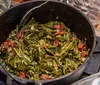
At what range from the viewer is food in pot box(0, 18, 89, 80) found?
1.20 m

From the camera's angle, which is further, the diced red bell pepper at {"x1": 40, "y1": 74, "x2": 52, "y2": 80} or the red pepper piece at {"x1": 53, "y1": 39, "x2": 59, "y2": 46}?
the red pepper piece at {"x1": 53, "y1": 39, "x2": 59, "y2": 46}

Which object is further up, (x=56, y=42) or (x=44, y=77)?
(x=56, y=42)

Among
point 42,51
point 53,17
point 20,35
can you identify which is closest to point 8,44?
point 20,35

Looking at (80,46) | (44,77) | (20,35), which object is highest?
(20,35)

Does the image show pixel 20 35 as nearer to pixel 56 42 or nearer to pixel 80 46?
pixel 56 42

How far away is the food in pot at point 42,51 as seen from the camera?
1.20 meters

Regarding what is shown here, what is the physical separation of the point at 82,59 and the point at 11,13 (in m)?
0.42

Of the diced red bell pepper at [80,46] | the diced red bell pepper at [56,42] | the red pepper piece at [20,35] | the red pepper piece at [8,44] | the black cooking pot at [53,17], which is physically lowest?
the diced red bell pepper at [80,46]

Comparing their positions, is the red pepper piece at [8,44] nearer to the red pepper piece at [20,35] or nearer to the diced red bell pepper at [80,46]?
the red pepper piece at [20,35]

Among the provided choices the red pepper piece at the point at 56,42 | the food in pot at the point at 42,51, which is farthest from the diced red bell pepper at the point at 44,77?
the red pepper piece at the point at 56,42

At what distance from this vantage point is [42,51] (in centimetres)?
125

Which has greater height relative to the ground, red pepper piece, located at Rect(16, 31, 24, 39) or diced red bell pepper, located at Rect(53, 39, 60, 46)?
red pepper piece, located at Rect(16, 31, 24, 39)

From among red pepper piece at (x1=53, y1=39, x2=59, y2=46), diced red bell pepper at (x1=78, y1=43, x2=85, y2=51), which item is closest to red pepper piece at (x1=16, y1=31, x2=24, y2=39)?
red pepper piece at (x1=53, y1=39, x2=59, y2=46)

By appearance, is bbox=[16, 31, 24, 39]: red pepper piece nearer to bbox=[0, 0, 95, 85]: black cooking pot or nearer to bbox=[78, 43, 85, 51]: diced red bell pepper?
bbox=[0, 0, 95, 85]: black cooking pot
